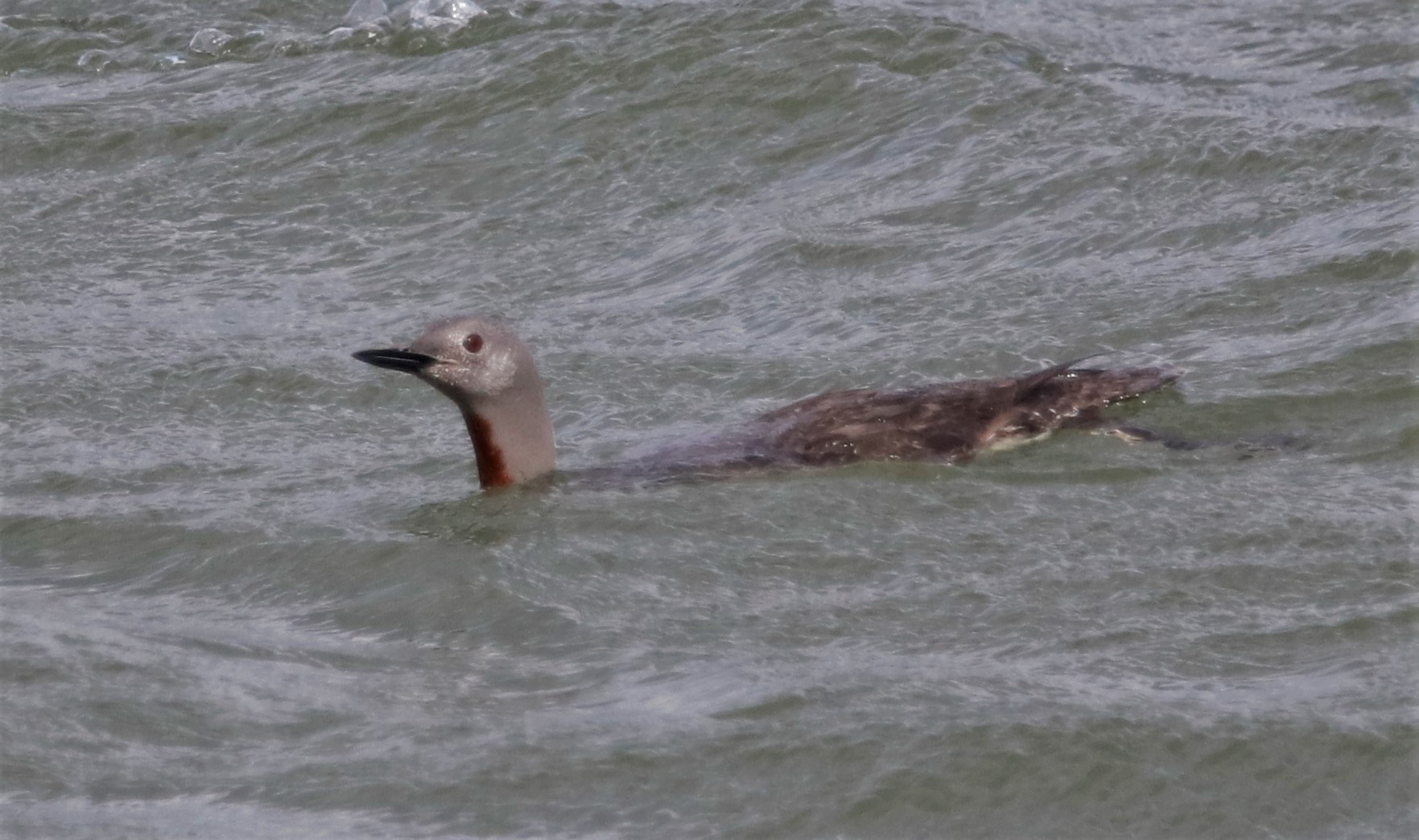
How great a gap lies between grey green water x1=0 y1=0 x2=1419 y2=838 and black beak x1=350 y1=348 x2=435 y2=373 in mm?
516

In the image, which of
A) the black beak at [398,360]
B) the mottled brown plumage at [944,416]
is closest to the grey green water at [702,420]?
the mottled brown plumage at [944,416]

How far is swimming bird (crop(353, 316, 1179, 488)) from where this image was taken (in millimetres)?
8078

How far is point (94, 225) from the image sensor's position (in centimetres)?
1131

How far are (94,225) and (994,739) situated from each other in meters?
7.11

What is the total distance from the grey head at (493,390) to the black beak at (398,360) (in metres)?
0.05

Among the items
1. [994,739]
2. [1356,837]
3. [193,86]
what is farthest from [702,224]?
[1356,837]

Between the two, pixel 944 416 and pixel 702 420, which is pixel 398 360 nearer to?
pixel 702 420

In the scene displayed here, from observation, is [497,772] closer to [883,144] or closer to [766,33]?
[883,144]

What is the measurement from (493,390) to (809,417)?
3.93 feet

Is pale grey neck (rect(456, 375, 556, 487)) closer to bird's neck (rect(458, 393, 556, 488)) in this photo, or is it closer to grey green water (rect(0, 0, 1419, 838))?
bird's neck (rect(458, 393, 556, 488))

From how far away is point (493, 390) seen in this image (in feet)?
26.7

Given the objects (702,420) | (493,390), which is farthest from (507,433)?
(702,420)

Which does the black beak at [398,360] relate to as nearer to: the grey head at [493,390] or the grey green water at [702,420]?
the grey head at [493,390]

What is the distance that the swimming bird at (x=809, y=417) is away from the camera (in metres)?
8.08
